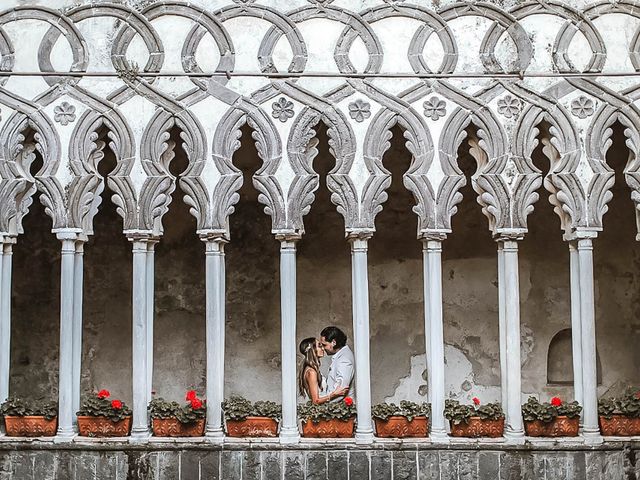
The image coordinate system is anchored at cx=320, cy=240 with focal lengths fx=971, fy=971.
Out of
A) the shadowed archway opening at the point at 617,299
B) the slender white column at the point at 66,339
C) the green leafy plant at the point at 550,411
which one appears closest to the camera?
the green leafy plant at the point at 550,411

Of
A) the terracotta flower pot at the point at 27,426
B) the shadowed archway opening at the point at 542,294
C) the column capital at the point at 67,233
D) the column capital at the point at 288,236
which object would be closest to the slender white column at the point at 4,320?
the terracotta flower pot at the point at 27,426

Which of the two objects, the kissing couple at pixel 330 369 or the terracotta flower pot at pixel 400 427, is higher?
the kissing couple at pixel 330 369

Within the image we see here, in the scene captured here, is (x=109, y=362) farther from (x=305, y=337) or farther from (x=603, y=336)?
(x=603, y=336)

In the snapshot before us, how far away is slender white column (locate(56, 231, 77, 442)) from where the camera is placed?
11023mm

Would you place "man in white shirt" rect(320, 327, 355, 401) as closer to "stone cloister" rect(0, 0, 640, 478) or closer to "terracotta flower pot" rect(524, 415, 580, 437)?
"stone cloister" rect(0, 0, 640, 478)

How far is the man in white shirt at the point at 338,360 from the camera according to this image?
11.8m

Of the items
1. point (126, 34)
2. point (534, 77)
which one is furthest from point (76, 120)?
point (534, 77)

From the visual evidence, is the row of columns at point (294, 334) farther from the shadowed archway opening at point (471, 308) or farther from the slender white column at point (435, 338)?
the shadowed archway opening at point (471, 308)

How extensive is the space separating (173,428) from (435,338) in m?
3.12

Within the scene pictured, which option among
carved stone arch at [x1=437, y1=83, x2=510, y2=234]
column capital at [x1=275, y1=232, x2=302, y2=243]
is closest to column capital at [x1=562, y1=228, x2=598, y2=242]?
carved stone arch at [x1=437, y1=83, x2=510, y2=234]

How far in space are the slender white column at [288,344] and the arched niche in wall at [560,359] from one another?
4.30m

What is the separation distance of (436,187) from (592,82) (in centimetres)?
220

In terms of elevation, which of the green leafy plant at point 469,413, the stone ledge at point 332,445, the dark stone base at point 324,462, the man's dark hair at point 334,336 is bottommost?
the dark stone base at point 324,462

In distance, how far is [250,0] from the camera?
451 inches
